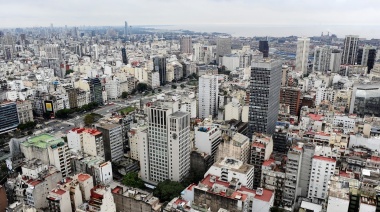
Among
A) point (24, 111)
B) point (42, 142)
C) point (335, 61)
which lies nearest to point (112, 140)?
point (42, 142)

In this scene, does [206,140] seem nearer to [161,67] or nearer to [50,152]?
[50,152]

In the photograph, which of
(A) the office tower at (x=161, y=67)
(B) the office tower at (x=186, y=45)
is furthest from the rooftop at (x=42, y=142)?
(B) the office tower at (x=186, y=45)

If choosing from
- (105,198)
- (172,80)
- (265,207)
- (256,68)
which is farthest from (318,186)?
(172,80)

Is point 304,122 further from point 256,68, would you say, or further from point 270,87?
point 256,68

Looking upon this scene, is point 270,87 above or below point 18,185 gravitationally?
above

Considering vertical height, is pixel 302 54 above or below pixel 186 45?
below

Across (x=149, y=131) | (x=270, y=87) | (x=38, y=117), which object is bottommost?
(x=38, y=117)

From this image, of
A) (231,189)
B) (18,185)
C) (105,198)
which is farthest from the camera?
(18,185)
